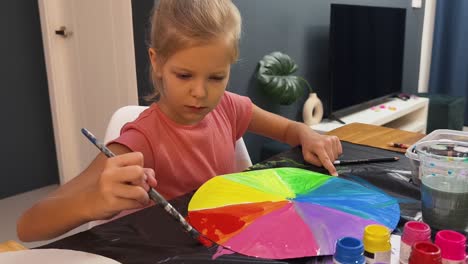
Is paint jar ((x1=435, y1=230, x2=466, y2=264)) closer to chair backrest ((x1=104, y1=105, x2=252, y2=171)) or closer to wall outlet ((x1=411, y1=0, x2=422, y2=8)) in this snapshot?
chair backrest ((x1=104, y1=105, x2=252, y2=171))

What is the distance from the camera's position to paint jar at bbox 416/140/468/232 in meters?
0.69

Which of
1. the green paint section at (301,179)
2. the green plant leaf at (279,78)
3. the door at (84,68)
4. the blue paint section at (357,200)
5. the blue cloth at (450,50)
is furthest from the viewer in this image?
the blue cloth at (450,50)

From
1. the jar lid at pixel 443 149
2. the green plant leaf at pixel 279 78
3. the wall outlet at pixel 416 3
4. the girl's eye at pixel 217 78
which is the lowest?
the green plant leaf at pixel 279 78

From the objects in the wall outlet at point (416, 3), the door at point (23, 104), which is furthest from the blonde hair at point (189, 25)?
the wall outlet at point (416, 3)

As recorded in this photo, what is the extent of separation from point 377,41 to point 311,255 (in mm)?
2773

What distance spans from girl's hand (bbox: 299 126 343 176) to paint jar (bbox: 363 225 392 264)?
15.9 inches

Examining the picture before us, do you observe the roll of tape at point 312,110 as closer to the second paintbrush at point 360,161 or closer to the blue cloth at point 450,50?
the second paintbrush at point 360,161

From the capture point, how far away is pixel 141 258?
625 mm

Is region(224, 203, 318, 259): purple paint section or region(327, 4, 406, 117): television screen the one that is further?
region(327, 4, 406, 117): television screen

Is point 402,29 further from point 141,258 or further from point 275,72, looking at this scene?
point 141,258

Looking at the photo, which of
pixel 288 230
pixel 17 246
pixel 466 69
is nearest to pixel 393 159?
pixel 288 230

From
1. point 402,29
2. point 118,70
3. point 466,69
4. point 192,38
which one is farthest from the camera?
point 466,69

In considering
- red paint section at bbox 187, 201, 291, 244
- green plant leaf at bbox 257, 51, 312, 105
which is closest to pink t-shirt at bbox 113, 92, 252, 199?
red paint section at bbox 187, 201, 291, 244

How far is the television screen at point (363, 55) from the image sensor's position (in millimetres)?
2713
